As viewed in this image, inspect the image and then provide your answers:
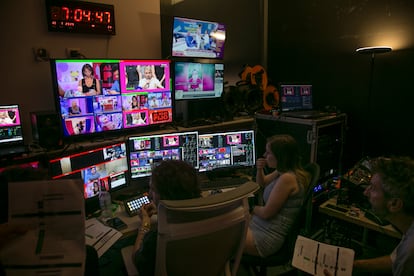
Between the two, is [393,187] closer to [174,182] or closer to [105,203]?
[174,182]

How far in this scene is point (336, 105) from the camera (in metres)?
3.21

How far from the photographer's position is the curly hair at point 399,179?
1360 mm

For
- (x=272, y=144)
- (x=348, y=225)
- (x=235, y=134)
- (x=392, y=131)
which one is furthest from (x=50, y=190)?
(x=392, y=131)

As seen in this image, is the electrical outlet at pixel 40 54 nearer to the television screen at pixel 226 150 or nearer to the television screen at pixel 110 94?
the television screen at pixel 110 94

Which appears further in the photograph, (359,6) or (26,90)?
(359,6)

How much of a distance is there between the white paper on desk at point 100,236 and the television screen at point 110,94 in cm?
68

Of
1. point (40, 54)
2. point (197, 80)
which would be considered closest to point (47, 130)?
point (40, 54)

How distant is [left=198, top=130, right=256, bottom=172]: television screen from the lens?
253cm

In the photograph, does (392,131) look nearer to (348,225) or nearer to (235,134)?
(348,225)

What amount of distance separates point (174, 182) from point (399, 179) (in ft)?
3.51

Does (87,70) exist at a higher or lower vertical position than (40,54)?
lower

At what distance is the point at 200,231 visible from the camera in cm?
118

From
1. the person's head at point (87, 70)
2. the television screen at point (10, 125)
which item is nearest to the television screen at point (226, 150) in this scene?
the person's head at point (87, 70)

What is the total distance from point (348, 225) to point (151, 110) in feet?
6.72
